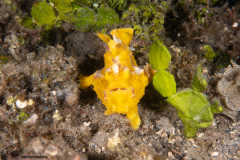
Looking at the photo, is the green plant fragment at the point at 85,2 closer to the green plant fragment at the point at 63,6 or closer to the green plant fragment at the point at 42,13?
the green plant fragment at the point at 63,6

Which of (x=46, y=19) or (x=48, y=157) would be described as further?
(x=46, y=19)

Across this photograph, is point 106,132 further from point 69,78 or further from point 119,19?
point 119,19

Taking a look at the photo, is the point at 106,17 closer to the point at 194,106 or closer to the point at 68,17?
the point at 68,17

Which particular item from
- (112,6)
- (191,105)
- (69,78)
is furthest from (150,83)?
(112,6)

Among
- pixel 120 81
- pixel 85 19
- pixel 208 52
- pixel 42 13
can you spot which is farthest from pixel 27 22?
pixel 208 52

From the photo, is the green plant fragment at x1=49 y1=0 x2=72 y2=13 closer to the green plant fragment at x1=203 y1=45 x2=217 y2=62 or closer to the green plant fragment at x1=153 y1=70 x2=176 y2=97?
the green plant fragment at x1=153 y1=70 x2=176 y2=97

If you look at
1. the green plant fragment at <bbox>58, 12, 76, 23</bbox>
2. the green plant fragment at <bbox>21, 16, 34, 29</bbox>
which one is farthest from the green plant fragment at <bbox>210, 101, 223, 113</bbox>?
the green plant fragment at <bbox>21, 16, 34, 29</bbox>
